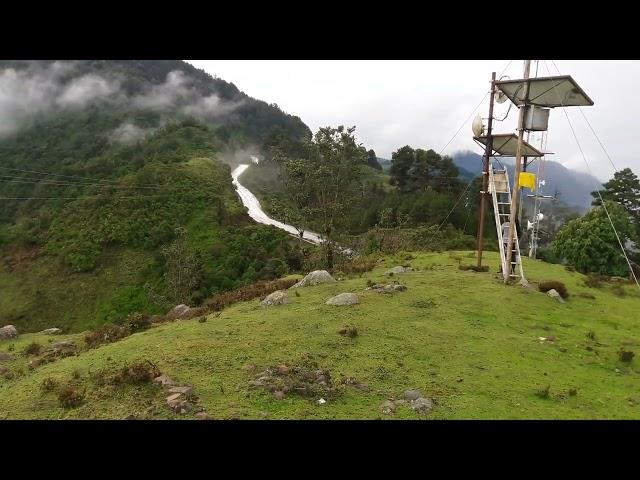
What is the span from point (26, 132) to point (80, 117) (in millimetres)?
10901

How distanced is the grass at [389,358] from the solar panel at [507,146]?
5.35 m

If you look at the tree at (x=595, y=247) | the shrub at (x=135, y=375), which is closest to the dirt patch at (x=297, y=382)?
the shrub at (x=135, y=375)

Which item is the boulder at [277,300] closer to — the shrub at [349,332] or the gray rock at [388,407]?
the shrub at [349,332]

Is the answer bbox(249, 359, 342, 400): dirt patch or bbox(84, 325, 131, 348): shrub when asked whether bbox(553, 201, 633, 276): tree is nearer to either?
bbox(249, 359, 342, 400): dirt patch

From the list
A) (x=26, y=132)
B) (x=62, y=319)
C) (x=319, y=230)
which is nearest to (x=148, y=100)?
(x=26, y=132)

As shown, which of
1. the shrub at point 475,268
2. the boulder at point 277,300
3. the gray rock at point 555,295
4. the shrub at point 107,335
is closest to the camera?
the shrub at point 107,335

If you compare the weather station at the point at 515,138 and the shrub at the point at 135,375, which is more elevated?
the weather station at the point at 515,138

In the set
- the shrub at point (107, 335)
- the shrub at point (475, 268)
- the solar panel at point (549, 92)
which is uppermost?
the solar panel at point (549, 92)

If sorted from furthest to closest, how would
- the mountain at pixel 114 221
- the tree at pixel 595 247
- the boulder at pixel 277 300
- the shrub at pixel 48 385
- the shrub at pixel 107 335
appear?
the mountain at pixel 114 221
the tree at pixel 595 247
the boulder at pixel 277 300
the shrub at pixel 107 335
the shrub at pixel 48 385

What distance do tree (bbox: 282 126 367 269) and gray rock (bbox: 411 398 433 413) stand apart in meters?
14.5

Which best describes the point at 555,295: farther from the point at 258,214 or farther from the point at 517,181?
the point at 258,214

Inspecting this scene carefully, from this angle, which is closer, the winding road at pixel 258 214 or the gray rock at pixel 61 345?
the gray rock at pixel 61 345

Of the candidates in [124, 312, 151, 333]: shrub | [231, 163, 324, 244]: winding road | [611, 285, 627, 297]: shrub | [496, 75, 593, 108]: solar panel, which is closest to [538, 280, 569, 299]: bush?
[611, 285, 627, 297]: shrub

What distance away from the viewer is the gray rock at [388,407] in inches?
293
